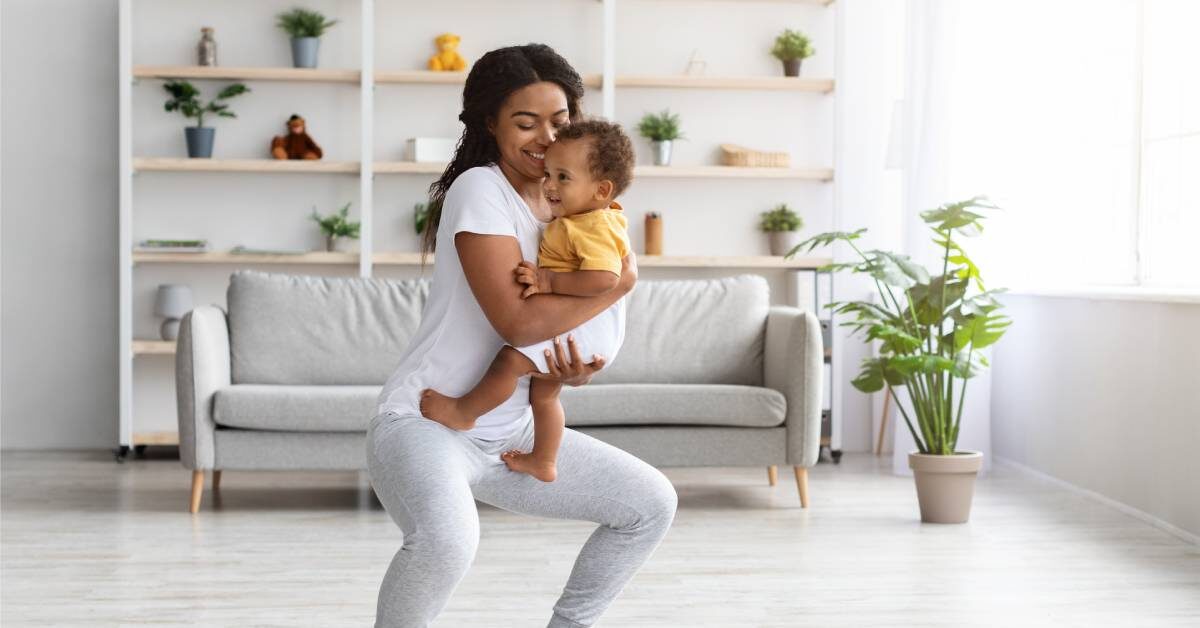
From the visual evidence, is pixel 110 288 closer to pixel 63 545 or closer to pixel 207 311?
pixel 207 311

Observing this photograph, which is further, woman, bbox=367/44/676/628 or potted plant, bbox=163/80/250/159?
potted plant, bbox=163/80/250/159

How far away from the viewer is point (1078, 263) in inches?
198

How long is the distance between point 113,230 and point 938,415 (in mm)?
3776

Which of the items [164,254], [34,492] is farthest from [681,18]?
[34,492]

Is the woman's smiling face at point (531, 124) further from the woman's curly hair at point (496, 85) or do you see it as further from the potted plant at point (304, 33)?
the potted plant at point (304, 33)

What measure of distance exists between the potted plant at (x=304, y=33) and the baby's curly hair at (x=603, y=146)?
4.04 m

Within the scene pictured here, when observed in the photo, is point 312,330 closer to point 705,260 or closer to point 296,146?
point 296,146

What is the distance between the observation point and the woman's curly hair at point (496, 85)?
194cm

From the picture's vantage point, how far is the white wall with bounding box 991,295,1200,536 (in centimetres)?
382

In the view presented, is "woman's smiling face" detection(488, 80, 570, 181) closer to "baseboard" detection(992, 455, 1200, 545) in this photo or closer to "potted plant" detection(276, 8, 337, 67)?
"baseboard" detection(992, 455, 1200, 545)

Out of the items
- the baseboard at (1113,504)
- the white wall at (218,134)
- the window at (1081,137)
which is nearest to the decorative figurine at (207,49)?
the white wall at (218,134)

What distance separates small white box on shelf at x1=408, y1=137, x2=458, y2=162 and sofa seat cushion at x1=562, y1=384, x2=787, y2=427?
1.81 meters

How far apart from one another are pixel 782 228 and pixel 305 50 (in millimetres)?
2279

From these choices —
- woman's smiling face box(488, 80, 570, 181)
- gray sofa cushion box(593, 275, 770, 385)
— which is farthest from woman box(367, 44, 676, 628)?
gray sofa cushion box(593, 275, 770, 385)
